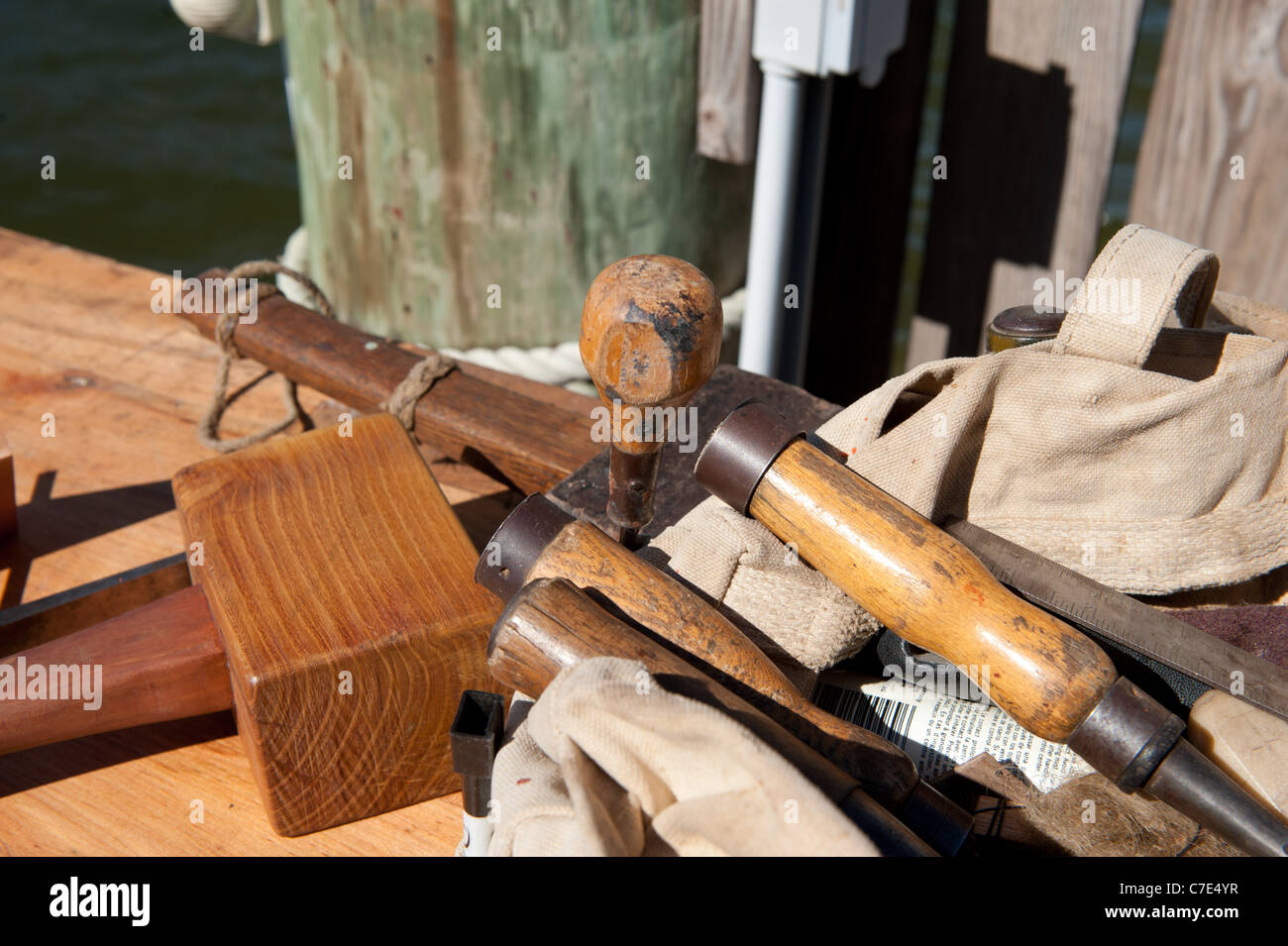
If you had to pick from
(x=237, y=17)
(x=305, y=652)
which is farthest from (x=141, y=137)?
(x=305, y=652)

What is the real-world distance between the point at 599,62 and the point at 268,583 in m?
1.16

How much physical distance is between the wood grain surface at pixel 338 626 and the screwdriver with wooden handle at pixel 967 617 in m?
0.27

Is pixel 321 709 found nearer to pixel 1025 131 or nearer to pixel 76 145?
pixel 1025 131

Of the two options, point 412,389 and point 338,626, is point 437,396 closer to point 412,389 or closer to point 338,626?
point 412,389

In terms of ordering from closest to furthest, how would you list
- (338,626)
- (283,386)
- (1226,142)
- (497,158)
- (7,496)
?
1. (338,626)
2. (7,496)
3. (283,386)
4. (1226,142)
5. (497,158)

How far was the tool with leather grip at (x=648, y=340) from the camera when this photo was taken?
80cm

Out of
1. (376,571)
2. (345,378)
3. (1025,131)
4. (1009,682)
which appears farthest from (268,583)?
(1025,131)

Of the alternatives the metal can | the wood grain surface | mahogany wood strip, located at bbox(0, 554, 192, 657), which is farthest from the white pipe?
mahogany wood strip, located at bbox(0, 554, 192, 657)

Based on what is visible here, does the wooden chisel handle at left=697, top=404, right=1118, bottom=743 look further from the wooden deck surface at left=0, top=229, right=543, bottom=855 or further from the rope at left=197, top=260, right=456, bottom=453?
the rope at left=197, top=260, right=456, bottom=453

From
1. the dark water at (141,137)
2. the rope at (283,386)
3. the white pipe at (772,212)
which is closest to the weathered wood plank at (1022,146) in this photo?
the white pipe at (772,212)

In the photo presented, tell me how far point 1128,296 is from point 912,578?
34cm

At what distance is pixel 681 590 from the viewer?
0.82 metres

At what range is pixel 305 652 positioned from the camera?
2.89ft

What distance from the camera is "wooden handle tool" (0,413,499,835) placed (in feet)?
2.92
